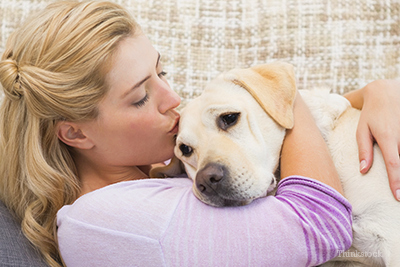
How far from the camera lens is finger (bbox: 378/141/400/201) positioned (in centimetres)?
138

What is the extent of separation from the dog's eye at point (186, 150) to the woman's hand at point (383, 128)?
0.79 m

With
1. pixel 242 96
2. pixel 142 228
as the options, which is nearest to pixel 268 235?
pixel 142 228

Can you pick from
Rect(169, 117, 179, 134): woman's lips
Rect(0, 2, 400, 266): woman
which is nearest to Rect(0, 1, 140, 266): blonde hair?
Rect(0, 2, 400, 266): woman

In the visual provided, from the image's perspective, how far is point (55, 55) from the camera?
1.51 metres

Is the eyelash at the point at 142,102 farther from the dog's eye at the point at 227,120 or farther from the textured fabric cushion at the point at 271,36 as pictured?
the textured fabric cushion at the point at 271,36

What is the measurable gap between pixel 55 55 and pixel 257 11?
179cm

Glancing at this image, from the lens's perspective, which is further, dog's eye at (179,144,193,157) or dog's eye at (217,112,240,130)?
dog's eye at (179,144,193,157)

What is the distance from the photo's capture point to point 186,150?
1722mm

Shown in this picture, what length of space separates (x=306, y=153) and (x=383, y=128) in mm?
383

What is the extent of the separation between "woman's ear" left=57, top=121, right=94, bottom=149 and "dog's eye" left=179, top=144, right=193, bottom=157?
17.9 inches

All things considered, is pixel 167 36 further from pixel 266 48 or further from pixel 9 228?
pixel 9 228

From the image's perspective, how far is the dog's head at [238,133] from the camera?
138cm

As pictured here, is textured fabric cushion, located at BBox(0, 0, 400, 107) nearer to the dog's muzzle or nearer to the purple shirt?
the dog's muzzle

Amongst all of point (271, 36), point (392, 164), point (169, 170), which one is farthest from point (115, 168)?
point (271, 36)
